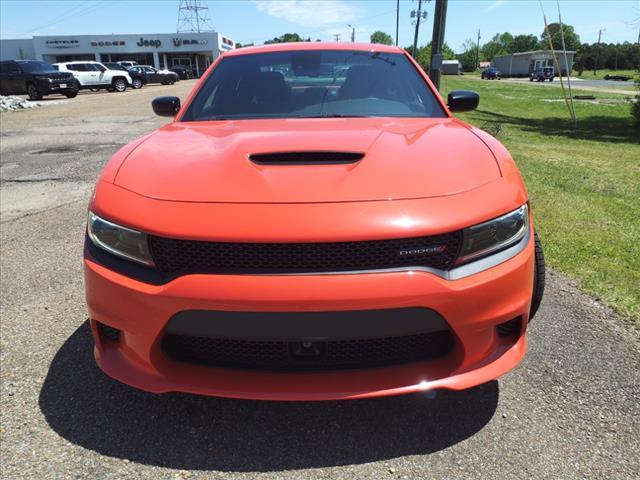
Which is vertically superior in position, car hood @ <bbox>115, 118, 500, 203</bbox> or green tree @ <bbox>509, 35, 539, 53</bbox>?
green tree @ <bbox>509, 35, 539, 53</bbox>

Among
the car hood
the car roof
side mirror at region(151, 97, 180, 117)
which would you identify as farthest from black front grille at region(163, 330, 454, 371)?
the car roof

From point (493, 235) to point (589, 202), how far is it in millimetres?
4186

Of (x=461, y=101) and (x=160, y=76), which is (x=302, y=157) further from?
(x=160, y=76)

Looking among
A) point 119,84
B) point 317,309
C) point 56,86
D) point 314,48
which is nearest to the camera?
point 317,309

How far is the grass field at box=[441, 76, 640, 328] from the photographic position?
3.45 meters

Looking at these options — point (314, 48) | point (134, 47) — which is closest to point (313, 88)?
point (314, 48)

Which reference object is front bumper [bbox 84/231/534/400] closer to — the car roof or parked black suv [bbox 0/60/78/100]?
the car roof

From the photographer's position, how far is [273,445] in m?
1.93

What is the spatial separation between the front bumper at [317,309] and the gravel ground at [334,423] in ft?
1.04

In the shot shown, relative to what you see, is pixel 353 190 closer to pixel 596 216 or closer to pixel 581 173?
pixel 596 216

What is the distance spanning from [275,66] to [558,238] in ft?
8.97

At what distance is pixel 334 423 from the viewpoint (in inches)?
80.4

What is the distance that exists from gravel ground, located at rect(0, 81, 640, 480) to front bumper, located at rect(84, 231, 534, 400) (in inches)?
12.5

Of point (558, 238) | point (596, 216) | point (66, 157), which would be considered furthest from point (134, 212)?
point (66, 157)
